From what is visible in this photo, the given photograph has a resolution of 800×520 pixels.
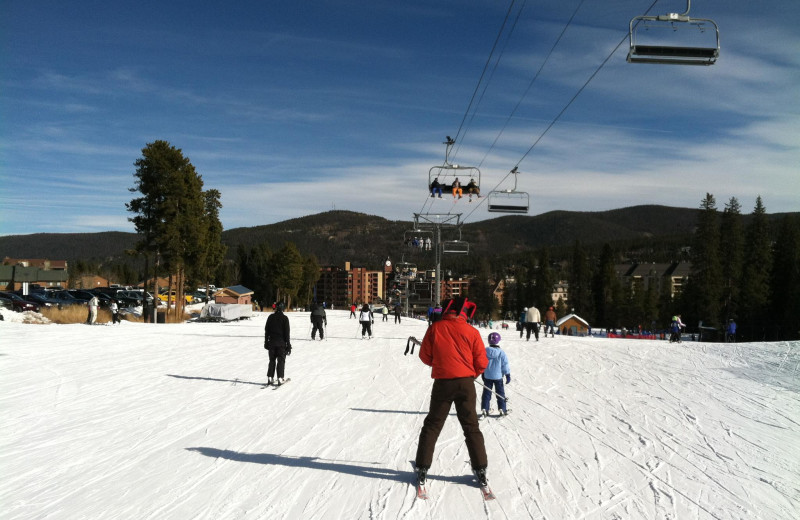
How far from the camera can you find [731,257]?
71.2m

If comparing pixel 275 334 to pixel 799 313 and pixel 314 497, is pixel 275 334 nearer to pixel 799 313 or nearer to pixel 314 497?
pixel 314 497

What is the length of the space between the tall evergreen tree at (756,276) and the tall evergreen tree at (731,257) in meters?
0.91

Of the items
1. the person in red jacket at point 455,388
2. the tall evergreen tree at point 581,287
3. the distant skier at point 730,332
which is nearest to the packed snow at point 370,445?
the person in red jacket at point 455,388

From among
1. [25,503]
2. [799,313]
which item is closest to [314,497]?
[25,503]

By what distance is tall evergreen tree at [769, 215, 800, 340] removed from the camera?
61.8 m

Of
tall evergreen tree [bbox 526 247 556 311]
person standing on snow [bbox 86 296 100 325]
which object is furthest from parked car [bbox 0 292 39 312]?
tall evergreen tree [bbox 526 247 556 311]

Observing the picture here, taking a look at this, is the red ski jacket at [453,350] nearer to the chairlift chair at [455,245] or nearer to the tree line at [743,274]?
the chairlift chair at [455,245]

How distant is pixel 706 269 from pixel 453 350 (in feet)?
236

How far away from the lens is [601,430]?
845 centimetres

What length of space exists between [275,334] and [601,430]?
20.0 ft

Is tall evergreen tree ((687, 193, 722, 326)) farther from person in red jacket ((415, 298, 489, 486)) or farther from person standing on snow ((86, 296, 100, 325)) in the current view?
person in red jacket ((415, 298, 489, 486))

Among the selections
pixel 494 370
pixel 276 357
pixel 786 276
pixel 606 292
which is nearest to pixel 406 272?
pixel 786 276

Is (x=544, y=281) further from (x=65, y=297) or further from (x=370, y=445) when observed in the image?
(x=370, y=445)

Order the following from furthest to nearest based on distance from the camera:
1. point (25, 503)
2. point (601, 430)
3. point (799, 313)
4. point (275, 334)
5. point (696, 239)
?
point (696, 239) < point (799, 313) < point (275, 334) < point (601, 430) < point (25, 503)
